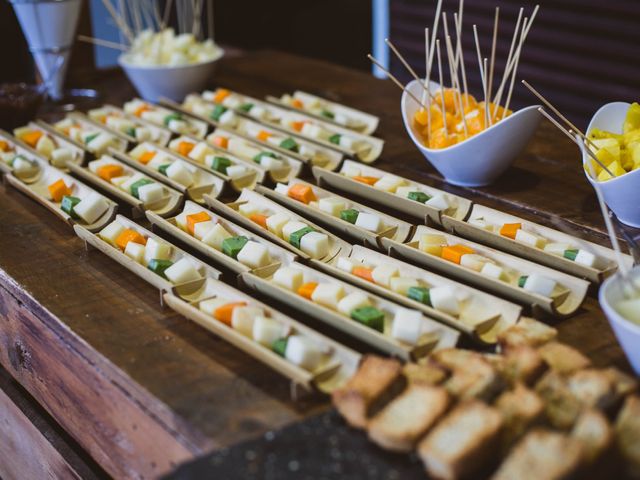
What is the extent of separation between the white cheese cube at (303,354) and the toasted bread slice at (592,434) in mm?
520

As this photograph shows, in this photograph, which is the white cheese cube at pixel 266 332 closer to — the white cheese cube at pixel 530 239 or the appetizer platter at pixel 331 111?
the white cheese cube at pixel 530 239

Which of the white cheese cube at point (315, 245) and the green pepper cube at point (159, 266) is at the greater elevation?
the white cheese cube at point (315, 245)

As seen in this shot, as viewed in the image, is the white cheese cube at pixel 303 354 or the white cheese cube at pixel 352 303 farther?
the white cheese cube at pixel 352 303

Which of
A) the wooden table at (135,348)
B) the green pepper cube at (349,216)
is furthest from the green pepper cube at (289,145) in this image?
the green pepper cube at (349,216)

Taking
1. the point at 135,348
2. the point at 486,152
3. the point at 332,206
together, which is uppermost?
the point at 486,152

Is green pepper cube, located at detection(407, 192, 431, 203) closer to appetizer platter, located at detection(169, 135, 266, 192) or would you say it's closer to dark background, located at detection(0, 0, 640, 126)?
appetizer platter, located at detection(169, 135, 266, 192)

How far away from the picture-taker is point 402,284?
6.23 feet

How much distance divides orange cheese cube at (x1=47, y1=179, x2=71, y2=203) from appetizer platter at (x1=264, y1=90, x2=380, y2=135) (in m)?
1.03

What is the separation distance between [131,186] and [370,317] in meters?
1.13

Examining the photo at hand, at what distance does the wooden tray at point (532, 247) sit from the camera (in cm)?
196

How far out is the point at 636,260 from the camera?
1932 millimetres

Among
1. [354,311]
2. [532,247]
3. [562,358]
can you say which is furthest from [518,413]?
[532,247]

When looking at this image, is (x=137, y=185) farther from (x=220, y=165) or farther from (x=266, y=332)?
(x=266, y=332)

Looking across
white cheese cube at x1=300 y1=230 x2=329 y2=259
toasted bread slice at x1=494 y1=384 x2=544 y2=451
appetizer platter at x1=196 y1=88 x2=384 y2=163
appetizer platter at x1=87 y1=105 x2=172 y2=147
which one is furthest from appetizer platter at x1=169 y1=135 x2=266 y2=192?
toasted bread slice at x1=494 y1=384 x2=544 y2=451
